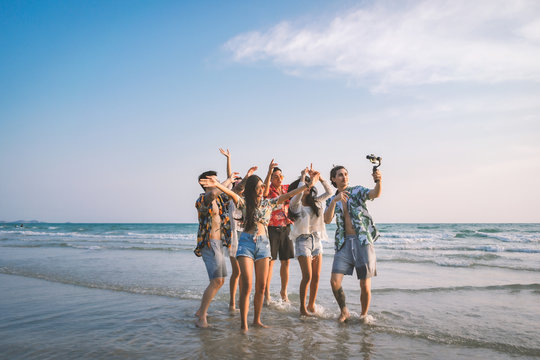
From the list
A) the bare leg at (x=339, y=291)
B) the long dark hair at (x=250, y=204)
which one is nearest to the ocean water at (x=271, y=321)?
the bare leg at (x=339, y=291)

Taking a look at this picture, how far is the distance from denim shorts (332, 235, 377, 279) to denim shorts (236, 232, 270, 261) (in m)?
1.18

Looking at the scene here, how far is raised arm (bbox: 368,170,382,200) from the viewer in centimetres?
450

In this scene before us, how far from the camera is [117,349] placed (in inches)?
160

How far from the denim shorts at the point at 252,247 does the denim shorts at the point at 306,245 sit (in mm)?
1177

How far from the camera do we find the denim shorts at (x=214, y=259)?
4848 mm

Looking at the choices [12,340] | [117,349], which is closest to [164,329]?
[117,349]

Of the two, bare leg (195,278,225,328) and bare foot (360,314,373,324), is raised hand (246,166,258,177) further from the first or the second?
bare foot (360,314,373,324)

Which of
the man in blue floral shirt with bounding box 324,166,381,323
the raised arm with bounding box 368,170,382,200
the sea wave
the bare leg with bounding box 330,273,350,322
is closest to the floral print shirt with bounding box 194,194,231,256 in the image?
the man in blue floral shirt with bounding box 324,166,381,323

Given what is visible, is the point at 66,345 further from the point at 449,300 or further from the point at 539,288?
the point at 539,288

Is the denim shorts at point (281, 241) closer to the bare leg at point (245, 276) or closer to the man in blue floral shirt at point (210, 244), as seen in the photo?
the man in blue floral shirt at point (210, 244)

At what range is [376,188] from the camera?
4.64 metres

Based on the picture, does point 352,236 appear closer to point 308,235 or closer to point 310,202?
point 308,235

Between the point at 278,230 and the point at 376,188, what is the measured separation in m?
1.92

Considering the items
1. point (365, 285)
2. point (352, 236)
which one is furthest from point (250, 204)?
point (365, 285)
